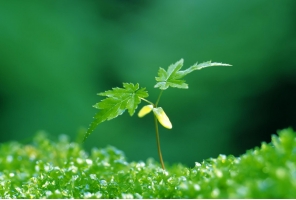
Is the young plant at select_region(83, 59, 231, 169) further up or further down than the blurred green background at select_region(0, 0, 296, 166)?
further down

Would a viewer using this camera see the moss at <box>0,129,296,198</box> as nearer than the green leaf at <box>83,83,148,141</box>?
Yes

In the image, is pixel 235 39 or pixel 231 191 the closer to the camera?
pixel 231 191

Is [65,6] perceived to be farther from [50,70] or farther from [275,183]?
[275,183]

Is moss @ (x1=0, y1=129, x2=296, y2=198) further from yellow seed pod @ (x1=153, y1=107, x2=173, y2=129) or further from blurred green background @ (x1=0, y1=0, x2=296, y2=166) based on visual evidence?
blurred green background @ (x1=0, y1=0, x2=296, y2=166)

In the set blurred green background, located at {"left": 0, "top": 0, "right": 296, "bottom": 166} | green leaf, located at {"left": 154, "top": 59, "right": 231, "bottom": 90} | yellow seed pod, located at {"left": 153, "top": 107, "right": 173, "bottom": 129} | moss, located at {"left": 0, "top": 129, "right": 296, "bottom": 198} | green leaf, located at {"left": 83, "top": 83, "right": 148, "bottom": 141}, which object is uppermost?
blurred green background, located at {"left": 0, "top": 0, "right": 296, "bottom": 166}

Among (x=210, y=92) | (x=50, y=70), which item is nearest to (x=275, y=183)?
(x=210, y=92)

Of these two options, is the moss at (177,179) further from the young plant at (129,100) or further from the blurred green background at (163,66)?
the blurred green background at (163,66)

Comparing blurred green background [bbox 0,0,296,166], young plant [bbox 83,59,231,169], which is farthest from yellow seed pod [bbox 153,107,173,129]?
blurred green background [bbox 0,0,296,166]
